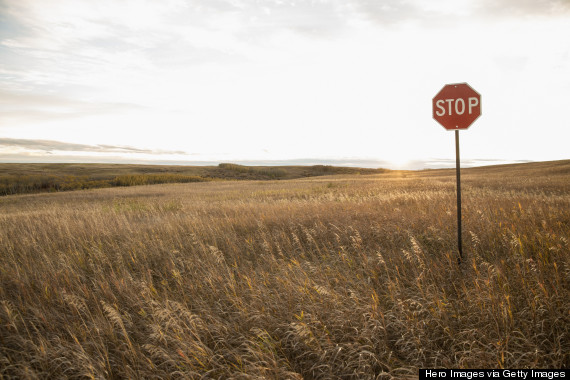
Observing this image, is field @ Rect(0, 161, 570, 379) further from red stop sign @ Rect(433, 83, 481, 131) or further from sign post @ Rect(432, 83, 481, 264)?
red stop sign @ Rect(433, 83, 481, 131)

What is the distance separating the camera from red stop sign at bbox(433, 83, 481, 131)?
4758mm

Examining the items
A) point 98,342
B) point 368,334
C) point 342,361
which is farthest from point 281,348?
point 98,342

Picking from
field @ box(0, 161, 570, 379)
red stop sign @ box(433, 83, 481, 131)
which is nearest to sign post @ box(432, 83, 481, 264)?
red stop sign @ box(433, 83, 481, 131)

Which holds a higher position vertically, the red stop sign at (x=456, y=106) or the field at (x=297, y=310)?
the red stop sign at (x=456, y=106)

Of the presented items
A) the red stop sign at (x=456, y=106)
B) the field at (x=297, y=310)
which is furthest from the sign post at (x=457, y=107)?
the field at (x=297, y=310)

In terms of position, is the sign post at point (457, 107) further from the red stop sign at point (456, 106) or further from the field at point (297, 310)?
the field at point (297, 310)

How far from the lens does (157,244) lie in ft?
21.7

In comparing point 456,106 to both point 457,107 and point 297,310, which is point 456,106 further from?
point 297,310

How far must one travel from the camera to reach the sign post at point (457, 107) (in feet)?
15.6

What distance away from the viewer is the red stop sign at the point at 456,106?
4.76 metres

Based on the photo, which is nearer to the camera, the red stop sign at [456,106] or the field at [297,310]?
the field at [297,310]

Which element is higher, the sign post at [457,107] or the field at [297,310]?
the sign post at [457,107]

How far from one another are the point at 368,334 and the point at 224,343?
1653 mm

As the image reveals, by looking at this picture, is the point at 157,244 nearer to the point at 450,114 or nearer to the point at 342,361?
the point at 342,361
